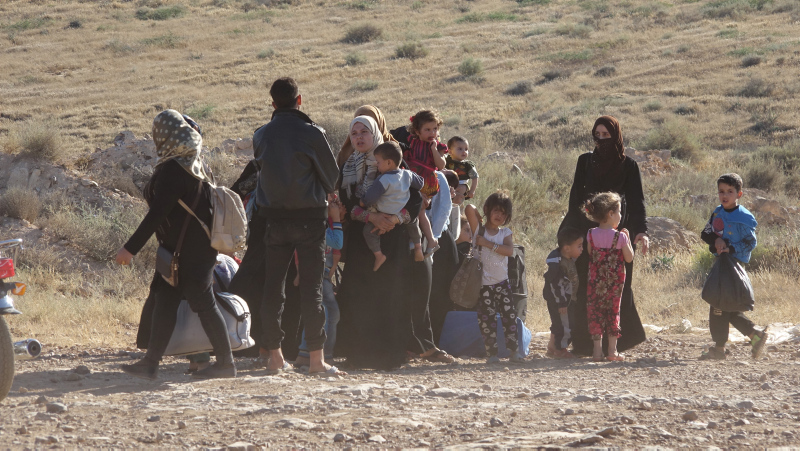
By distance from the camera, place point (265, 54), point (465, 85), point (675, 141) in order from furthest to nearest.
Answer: point (265, 54)
point (465, 85)
point (675, 141)

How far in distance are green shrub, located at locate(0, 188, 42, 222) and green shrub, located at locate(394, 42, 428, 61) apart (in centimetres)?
2770

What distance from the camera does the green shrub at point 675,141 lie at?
817 inches

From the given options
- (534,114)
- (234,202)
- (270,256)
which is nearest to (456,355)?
(270,256)

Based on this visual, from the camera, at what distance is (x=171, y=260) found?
467 cm

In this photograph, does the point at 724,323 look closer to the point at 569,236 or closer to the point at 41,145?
the point at 569,236

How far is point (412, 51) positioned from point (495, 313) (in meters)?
33.1

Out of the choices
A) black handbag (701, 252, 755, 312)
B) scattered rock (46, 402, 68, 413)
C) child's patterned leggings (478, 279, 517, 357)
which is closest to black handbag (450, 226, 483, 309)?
→ child's patterned leggings (478, 279, 517, 357)

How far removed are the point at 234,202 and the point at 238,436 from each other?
160cm

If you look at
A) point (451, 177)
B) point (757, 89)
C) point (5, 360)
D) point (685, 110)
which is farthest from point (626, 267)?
point (757, 89)

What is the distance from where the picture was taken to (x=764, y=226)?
13.6 meters

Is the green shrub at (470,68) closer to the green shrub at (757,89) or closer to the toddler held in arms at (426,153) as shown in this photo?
the green shrub at (757,89)

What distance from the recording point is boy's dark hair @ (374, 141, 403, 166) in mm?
5461

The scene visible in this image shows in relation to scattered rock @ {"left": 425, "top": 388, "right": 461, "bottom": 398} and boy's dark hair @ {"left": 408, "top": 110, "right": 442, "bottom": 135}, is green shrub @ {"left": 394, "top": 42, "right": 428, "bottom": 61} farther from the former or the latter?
scattered rock @ {"left": 425, "top": 388, "right": 461, "bottom": 398}

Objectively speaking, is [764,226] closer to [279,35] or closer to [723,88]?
[723,88]
